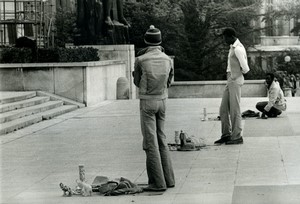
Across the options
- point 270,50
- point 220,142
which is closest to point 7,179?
point 220,142

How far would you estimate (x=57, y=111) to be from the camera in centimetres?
2139

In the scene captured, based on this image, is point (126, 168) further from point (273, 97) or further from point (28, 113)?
point (28, 113)

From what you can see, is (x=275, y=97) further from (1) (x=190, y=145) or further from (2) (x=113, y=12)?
(2) (x=113, y=12)

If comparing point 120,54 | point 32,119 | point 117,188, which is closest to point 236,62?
point 117,188

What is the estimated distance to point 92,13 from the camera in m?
30.6

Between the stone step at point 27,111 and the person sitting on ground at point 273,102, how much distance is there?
5476 millimetres

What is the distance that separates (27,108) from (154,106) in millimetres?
11023

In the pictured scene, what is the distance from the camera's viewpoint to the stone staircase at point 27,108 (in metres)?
18.1

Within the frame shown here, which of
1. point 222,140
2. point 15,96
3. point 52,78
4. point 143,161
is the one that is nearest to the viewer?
point 143,161

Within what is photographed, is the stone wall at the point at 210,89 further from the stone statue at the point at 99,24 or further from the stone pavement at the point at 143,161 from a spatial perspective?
the stone pavement at the point at 143,161

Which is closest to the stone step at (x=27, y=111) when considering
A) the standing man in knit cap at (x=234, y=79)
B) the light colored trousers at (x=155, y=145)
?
the standing man in knit cap at (x=234, y=79)

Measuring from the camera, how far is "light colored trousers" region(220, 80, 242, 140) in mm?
13953

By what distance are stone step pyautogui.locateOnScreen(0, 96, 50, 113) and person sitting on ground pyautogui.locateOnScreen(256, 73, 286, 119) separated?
577cm

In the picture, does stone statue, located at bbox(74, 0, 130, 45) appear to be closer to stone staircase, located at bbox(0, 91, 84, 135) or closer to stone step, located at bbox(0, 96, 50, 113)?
stone staircase, located at bbox(0, 91, 84, 135)
